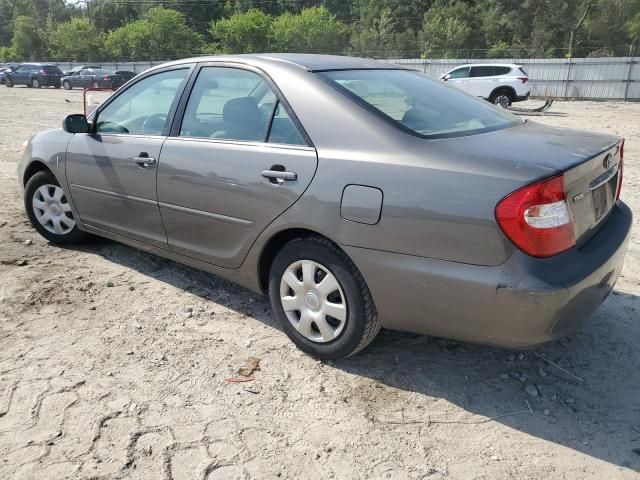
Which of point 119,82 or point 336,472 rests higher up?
point 119,82

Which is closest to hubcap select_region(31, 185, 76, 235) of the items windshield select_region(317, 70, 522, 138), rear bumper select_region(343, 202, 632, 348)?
windshield select_region(317, 70, 522, 138)

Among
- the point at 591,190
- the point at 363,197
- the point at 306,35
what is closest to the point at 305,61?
the point at 363,197

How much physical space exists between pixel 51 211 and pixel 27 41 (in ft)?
229

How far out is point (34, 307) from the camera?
376 cm

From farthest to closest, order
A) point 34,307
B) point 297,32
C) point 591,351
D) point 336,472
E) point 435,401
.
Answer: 1. point 297,32
2. point 34,307
3. point 591,351
4. point 435,401
5. point 336,472

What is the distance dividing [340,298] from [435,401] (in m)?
0.71

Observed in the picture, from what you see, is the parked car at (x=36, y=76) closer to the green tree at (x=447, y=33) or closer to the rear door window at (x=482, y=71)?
the rear door window at (x=482, y=71)

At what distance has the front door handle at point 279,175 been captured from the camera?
2898 mm

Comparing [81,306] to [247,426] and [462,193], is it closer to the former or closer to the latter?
[247,426]

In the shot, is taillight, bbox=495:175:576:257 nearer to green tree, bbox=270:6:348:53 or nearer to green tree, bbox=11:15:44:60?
green tree, bbox=270:6:348:53

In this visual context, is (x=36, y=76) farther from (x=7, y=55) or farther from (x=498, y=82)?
(x=7, y=55)

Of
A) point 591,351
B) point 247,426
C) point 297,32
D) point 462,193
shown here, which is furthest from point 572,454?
point 297,32

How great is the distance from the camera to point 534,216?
7.61 feet

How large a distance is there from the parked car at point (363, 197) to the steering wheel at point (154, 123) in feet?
0.04
